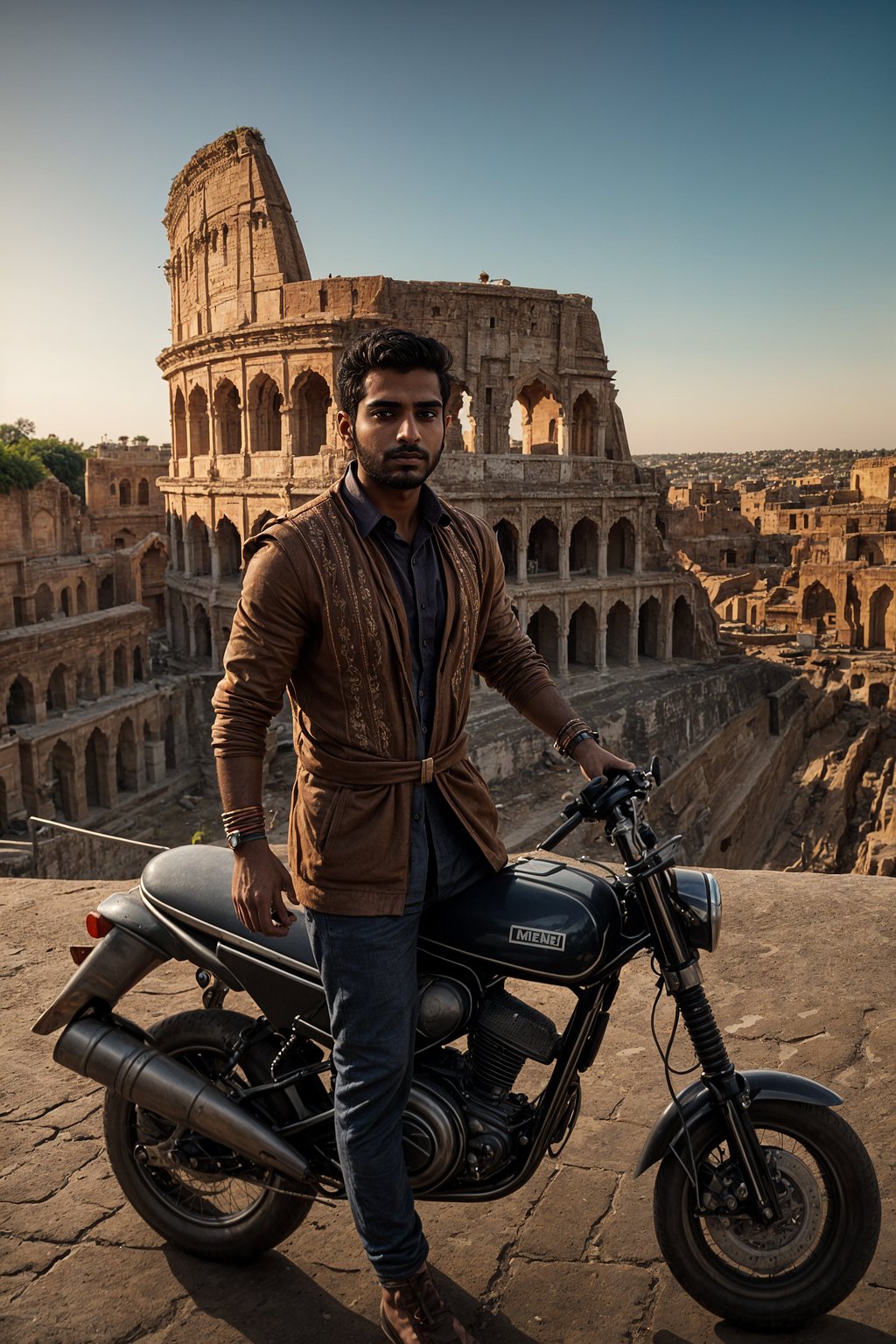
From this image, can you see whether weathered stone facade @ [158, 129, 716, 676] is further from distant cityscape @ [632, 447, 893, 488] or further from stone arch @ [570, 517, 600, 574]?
distant cityscape @ [632, 447, 893, 488]

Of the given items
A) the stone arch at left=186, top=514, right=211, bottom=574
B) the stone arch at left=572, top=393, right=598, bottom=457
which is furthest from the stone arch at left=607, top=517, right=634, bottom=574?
the stone arch at left=186, top=514, right=211, bottom=574

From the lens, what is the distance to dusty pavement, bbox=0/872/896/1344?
236cm

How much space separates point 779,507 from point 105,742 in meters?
48.1

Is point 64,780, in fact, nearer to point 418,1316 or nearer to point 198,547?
point 198,547

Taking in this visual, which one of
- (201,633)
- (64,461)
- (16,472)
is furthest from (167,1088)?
(64,461)

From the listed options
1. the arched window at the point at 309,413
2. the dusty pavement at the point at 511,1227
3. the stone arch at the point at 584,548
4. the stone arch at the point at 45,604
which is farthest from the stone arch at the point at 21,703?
the dusty pavement at the point at 511,1227

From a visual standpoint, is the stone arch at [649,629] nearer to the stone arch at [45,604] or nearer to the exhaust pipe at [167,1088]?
the stone arch at [45,604]

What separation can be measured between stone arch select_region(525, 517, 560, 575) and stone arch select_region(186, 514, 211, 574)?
10.5 metres

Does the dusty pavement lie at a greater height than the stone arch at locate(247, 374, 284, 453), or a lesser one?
lesser

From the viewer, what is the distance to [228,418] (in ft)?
103

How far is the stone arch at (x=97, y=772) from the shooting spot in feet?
75.6

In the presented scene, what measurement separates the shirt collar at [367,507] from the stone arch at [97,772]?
2202cm

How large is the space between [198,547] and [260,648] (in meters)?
31.4

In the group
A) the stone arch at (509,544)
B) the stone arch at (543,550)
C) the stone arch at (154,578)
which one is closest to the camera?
the stone arch at (509,544)
